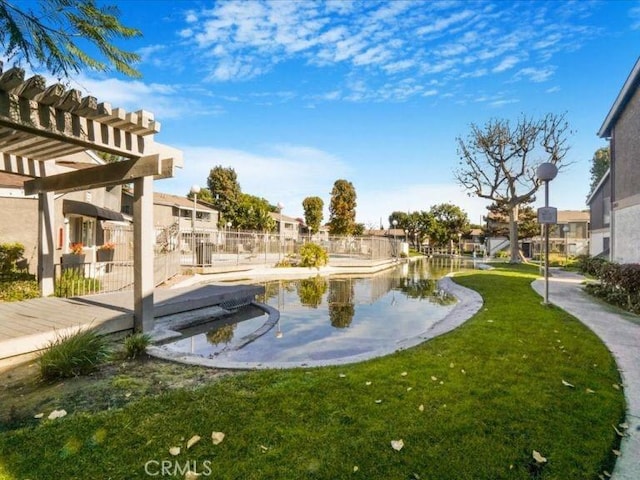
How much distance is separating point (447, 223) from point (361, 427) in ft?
165

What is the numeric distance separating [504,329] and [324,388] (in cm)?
387

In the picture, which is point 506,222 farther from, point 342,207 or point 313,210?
point 313,210

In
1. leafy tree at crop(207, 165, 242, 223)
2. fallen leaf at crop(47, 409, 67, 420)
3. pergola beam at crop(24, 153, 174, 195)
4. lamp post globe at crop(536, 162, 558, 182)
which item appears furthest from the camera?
leafy tree at crop(207, 165, 242, 223)

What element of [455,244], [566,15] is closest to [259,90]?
[566,15]

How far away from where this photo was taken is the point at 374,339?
19.6ft

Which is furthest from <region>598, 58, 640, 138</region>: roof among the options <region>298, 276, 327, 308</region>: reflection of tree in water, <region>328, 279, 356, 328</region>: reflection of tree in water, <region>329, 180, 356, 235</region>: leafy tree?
<region>329, 180, 356, 235</region>: leafy tree

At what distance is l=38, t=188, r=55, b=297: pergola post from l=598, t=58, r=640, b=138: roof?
18.4m

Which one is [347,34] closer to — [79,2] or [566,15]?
[566,15]

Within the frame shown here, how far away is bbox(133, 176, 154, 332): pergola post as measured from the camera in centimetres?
536

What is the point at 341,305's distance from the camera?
30.6 feet

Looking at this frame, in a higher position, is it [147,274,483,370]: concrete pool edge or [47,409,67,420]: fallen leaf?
[47,409,67,420]: fallen leaf

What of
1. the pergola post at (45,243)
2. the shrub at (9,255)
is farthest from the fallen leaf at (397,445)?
the shrub at (9,255)

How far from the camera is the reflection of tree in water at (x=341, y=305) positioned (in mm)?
7387

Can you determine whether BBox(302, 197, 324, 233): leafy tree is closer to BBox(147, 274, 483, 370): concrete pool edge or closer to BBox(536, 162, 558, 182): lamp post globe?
BBox(536, 162, 558, 182): lamp post globe
